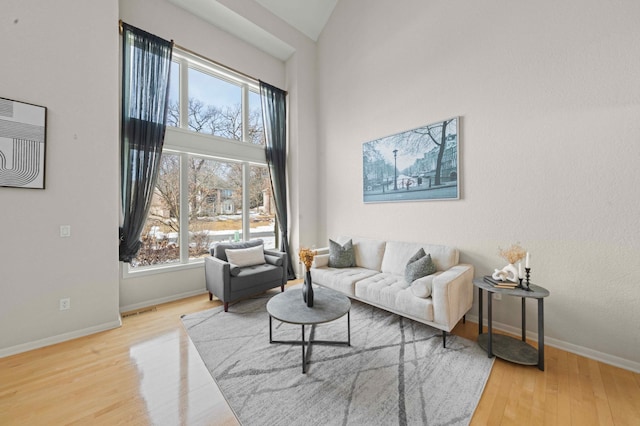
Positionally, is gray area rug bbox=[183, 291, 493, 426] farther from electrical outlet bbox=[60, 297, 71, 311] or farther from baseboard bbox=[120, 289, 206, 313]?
electrical outlet bbox=[60, 297, 71, 311]

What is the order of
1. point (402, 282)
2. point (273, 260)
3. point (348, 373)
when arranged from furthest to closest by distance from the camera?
point (273, 260) < point (402, 282) < point (348, 373)

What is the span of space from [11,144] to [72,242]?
3.41ft

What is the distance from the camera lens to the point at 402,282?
9.64ft

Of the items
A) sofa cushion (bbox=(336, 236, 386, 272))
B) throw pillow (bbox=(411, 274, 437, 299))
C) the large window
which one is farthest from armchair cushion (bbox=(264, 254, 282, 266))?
throw pillow (bbox=(411, 274, 437, 299))

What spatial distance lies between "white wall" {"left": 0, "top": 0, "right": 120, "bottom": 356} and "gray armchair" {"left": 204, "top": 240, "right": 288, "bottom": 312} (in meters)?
1.07

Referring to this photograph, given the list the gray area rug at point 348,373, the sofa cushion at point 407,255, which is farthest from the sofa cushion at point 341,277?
the gray area rug at point 348,373

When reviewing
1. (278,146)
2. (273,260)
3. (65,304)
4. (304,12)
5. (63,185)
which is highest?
(304,12)

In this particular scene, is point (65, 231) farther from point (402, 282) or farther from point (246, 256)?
point (402, 282)

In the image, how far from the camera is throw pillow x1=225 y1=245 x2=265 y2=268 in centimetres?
359

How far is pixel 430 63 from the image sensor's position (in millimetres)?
3225

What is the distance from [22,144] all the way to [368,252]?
4.02m

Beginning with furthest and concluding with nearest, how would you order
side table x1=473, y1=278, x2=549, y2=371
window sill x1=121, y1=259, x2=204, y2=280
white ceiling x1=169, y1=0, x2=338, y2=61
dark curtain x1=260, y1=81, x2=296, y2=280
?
dark curtain x1=260, y1=81, x2=296, y2=280 < white ceiling x1=169, y1=0, x2=338, y2=61 < window sill x1=121, y1=259, x2=204, y2=280 < side table x1=473, y1=278, x2=549, y2=371

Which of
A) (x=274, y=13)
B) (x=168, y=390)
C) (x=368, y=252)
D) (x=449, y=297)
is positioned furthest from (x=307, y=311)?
(x=274, y=13)

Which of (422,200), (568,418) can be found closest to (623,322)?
(568,418)
